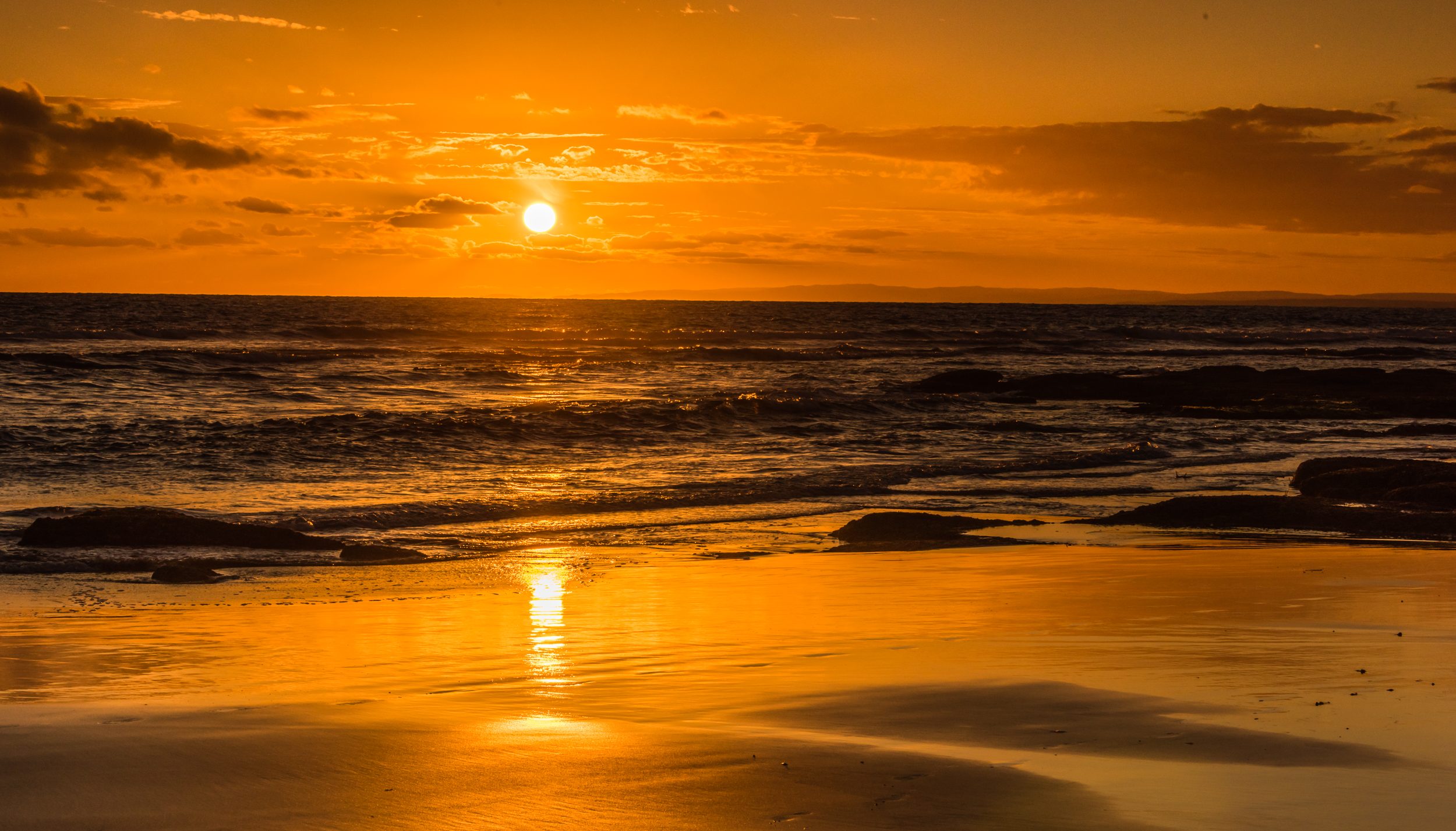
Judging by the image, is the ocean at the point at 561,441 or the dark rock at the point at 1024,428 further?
the dark rock at the point at 1024,428

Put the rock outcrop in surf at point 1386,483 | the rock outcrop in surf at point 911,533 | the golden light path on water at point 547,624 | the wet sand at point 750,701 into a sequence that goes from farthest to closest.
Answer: the rock outcrop in surf at point 1386,483 → the rock outcrop in surf at point 911,533 → the golden light path on water at point 547,624 → the wet sand at point 750,701

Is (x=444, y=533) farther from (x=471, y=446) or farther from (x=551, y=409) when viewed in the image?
(x=551, y=409)

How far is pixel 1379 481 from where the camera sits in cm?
1424

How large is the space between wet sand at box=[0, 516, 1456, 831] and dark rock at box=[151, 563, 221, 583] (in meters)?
0.29

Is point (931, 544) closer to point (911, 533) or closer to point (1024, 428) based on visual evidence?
point (911, 533)

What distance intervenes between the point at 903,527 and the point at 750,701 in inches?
275

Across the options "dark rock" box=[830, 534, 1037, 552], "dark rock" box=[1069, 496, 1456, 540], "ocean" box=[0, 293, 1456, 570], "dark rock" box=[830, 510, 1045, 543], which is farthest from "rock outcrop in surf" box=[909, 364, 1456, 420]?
"dark rock" box=[830, 534, 1037, 552]

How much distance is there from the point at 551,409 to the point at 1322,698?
75.3 feet

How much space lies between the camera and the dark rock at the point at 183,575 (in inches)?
399

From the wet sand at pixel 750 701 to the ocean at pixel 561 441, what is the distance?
168 inches

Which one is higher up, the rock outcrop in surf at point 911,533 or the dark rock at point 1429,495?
the dark rock at point 1429,495

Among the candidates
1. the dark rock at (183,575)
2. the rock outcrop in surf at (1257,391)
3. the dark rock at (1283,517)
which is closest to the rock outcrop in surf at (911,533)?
the dark rock at (1283,517)

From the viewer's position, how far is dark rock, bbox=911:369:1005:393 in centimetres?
3919

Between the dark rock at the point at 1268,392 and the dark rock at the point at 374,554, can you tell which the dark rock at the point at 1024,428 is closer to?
the dark rock at the point at 1268,392
